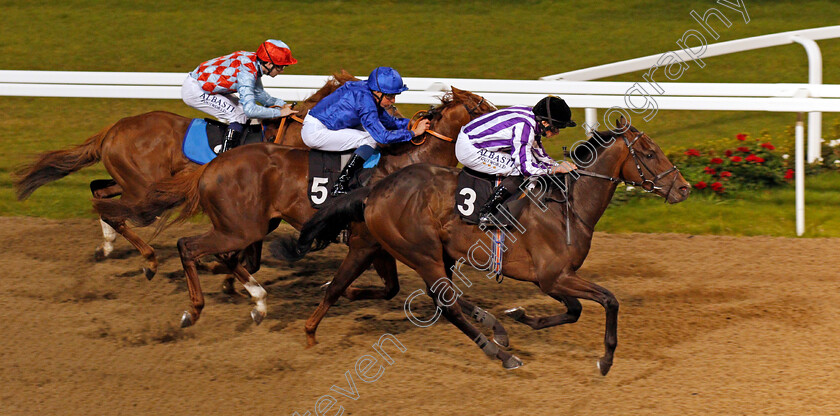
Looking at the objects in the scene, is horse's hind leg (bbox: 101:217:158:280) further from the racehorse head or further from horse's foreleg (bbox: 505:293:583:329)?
the racehorse head

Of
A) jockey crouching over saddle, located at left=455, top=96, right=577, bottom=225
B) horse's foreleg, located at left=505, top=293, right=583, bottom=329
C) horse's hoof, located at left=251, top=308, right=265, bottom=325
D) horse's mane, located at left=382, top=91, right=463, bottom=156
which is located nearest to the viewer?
jockey crouching over saddle, located at left=455, top=96, right=577, bottom=225

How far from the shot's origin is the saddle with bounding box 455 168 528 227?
5.05 metres

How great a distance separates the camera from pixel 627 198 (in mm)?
8117

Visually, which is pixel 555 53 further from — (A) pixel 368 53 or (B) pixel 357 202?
(B) pixel 357 202

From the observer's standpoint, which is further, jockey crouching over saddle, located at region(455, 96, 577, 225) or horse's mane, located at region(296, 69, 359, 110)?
horse's mane, located at region(296, 69, 359, 110)

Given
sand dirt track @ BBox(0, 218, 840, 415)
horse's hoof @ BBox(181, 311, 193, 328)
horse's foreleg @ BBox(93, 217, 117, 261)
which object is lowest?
sand dirt track @ BBox(0, 218, 840, 415)

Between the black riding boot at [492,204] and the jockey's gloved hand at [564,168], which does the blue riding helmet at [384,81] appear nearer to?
the black riding boot at [492,204]

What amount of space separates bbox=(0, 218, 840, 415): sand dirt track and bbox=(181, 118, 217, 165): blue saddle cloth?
933 millimetres

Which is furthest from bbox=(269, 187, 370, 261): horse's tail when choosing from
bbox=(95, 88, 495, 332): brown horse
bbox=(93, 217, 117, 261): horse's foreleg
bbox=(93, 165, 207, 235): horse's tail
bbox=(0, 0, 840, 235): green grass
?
bbox=(0, 0, 840, 235): green grass

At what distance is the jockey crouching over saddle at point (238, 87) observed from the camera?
21.3ft

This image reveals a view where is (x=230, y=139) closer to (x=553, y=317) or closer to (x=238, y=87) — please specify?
(x=238, y=87)

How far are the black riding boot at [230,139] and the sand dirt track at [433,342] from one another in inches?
40.2

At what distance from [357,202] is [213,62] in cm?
230

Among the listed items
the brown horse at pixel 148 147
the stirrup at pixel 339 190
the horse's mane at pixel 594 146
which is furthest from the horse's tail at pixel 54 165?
the horse's mane at pixel 594 146
